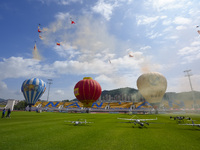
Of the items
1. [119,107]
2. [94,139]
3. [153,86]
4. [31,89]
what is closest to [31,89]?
[31,89]

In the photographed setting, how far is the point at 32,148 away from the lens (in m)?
8.45

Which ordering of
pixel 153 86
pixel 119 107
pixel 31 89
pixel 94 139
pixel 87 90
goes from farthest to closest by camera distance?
pixel 119 107 < pixel 31 89 < pixel 153 86 < pixel 87 90 < pixel 94 139

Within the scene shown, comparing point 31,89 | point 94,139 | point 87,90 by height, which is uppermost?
point 31,89

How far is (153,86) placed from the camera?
197 ft

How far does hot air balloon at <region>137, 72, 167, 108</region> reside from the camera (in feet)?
198

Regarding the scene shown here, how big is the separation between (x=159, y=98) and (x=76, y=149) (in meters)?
64.7

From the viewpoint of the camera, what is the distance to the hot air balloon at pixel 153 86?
6025 cm

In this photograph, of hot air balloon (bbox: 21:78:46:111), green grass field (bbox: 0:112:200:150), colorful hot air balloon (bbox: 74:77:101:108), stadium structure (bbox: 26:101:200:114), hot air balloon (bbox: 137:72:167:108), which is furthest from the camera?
stadium structure (bbox: 26:101:200:114)

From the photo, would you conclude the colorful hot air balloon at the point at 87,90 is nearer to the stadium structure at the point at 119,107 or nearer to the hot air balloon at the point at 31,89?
the stadium structure at the point at 119,107

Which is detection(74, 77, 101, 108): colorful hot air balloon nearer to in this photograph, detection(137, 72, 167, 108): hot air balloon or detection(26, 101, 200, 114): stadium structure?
detection(137, 72, 167, 108): hot air balloon

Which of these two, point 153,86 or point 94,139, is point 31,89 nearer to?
point 153,86

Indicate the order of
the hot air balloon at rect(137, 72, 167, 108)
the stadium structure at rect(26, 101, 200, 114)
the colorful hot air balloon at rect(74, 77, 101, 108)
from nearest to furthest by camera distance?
the colorful hot air balloon at rect(74, 77, 101, 108), the hot air balloon at rect(137, 72, 167, 108), the stadium structure at rect(26, 101, 200, 114)

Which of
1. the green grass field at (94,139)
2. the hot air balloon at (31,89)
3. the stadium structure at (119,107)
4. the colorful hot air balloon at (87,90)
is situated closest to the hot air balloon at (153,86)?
the stadium structure at (119,107)

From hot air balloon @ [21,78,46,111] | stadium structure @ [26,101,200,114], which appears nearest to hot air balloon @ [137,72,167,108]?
stadium structure @ [26,101,200,114]
